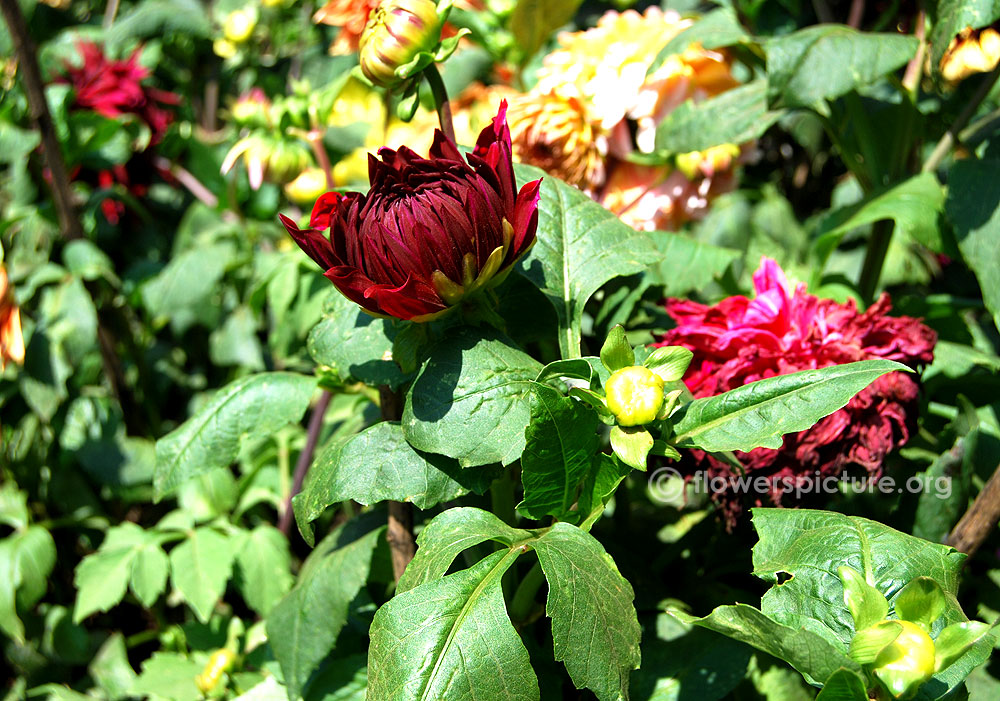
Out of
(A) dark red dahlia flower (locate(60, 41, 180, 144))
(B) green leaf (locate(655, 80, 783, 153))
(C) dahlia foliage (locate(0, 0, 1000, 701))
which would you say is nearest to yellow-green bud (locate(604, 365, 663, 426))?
(C) dahlia foliage (locate(0, 0, 1000, 701))

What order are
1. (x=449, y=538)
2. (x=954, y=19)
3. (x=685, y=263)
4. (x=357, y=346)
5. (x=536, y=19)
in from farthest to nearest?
1. (x=536, y=19)
2. (x=685, y=263)
3. (x=954, y=19)
4. (x=357, y=346)
5. (x=449, y=538)

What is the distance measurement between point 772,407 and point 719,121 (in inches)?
18.5

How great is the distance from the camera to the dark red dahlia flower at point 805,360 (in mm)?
714

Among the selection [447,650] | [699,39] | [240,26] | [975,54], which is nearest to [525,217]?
[447,650]

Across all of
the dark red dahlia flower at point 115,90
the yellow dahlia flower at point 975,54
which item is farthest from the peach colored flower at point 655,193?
the dark red dahlia flower at point 115,90

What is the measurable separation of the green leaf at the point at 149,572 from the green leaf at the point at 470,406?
1.78ft

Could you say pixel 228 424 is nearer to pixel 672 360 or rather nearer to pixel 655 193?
pixel 672 360

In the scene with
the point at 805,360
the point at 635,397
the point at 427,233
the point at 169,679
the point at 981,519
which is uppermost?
the point at 427,233

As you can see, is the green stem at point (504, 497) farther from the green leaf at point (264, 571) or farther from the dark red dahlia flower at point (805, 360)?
the green leaf at point (264, 571)

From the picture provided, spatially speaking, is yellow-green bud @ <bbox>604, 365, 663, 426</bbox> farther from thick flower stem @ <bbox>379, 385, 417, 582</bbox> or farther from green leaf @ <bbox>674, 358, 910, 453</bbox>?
thick flower stem @ <bbox>379, 385, 417, 582</bbox>

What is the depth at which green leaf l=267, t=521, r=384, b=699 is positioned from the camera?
0.74 m

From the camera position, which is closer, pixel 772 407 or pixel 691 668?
pixel 772 407

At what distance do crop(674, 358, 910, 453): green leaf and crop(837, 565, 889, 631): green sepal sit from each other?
9 cm

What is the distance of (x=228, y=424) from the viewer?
75 centimetres
